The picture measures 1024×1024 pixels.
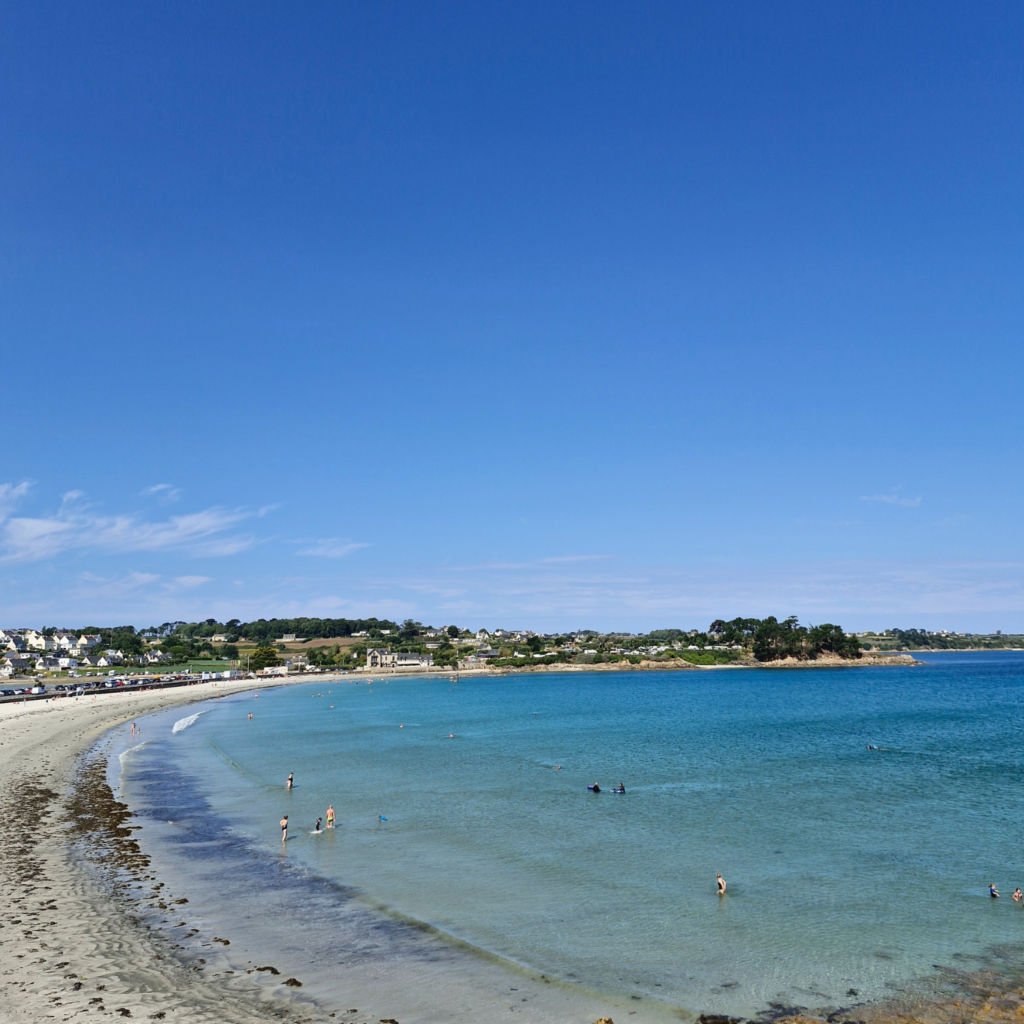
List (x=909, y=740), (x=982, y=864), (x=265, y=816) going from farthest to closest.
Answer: (x=909, y=740) → (x=265, y=816) → (x=982, y=864)

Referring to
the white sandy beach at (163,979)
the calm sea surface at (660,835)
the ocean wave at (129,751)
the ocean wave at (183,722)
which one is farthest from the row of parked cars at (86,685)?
the white sandy beach at (163,979)

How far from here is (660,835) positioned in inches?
1273

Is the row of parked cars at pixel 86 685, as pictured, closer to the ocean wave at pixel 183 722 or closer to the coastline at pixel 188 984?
the ocean wave at pixel 183 722

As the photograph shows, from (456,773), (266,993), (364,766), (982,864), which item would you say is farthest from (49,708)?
(982,864)

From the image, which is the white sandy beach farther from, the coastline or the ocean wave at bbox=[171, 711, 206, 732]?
the ocean wave at bbox=[171, 711, 206, 732]

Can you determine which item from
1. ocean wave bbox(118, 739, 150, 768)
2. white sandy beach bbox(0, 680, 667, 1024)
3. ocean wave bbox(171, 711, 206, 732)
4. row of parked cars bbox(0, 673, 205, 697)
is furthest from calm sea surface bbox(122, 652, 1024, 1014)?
row of parked cars bbox(0, 673, 205, 697)

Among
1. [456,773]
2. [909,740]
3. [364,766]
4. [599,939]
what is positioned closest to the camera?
[599,939]

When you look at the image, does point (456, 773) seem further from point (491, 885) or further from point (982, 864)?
point (982, 864)

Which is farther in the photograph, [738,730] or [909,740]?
[738,730]

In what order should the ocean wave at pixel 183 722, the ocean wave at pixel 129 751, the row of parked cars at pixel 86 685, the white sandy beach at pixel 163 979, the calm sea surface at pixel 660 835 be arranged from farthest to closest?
the row of parked cars at pixel 86 685 < the ocean wave at pixel 183 722 < the ocean wave at pixel 129 751 < the calm sea surface at pixel 660 835 < the white sandy beach at pixel 163 979

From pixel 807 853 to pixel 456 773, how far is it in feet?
80.7

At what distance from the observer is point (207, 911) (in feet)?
73.0

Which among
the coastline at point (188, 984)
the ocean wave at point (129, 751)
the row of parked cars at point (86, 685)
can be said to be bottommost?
the row of parked cars at point (86, 685)

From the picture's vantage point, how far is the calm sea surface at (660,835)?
20062 mm
